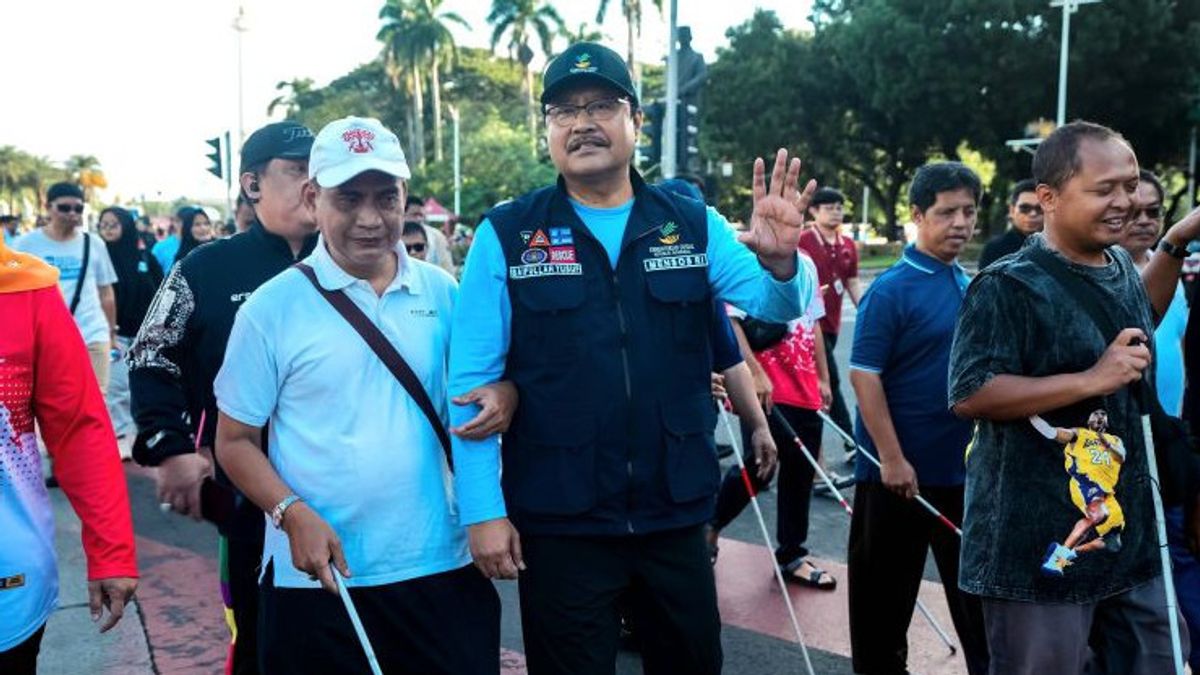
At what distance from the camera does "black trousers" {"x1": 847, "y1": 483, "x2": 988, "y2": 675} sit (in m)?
4.06

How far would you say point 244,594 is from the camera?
3.38 m

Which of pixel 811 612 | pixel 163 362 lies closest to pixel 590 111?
pixel 163 362

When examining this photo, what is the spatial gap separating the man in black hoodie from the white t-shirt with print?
16.0 ft

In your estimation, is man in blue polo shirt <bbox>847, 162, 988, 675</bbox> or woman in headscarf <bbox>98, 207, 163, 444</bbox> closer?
man in blue polo shirt <bbox>847, 162, 988, 675</bbox>

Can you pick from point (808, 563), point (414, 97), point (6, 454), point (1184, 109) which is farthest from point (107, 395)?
point (414, 97)

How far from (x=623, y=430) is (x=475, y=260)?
56 centimetres

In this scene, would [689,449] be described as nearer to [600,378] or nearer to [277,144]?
[600,378]

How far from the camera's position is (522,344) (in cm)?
280

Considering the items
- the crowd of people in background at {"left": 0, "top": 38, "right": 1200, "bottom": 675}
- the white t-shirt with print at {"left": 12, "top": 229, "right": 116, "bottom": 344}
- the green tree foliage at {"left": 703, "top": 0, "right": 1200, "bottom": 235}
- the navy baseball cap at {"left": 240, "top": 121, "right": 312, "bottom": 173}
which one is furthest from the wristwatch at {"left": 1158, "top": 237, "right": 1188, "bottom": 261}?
the green tree foliage at {"left": 703, "top": 0, "right": 1200, "bottom": 235}

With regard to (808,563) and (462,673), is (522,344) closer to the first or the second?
(462,673)

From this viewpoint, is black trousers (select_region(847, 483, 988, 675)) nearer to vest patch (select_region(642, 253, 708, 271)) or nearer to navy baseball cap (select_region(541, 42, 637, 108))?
vest patch (select_region(642, 253, 708, 271))

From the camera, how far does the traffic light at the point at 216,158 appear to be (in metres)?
21.2

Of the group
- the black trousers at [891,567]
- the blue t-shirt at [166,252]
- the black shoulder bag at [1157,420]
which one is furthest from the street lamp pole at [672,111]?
the black shoulder bag at [1157,420]

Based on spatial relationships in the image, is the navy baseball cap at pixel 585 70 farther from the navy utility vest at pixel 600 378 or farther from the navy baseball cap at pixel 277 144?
the navy baseball cap at pixel 277 144
